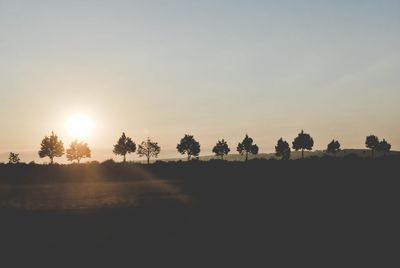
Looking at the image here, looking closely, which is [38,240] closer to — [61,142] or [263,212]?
[263,212]

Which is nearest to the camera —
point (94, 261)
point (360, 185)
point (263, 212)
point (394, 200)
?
point (94, 261)

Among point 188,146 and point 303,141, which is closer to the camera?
point 188,146

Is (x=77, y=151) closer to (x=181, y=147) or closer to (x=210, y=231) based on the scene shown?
(x=181, y=147)

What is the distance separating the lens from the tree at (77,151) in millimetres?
126438

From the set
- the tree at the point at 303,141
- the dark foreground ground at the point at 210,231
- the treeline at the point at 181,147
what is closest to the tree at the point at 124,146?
the treeline at the point at 181,147

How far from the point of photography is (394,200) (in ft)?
69.6

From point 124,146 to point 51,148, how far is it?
64.2 ft

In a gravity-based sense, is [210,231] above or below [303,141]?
below

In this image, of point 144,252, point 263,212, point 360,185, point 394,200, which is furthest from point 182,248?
point 360,185

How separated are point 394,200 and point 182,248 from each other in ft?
45.8

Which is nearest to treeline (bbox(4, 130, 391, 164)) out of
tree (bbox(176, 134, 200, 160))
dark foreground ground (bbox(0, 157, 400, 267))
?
tree (bbox(176, 134, 200, 160))

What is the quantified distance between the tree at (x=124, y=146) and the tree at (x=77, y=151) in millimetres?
14758

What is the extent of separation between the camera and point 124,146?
117 metres

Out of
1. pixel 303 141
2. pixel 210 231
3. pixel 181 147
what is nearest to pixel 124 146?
pixel 181 147
